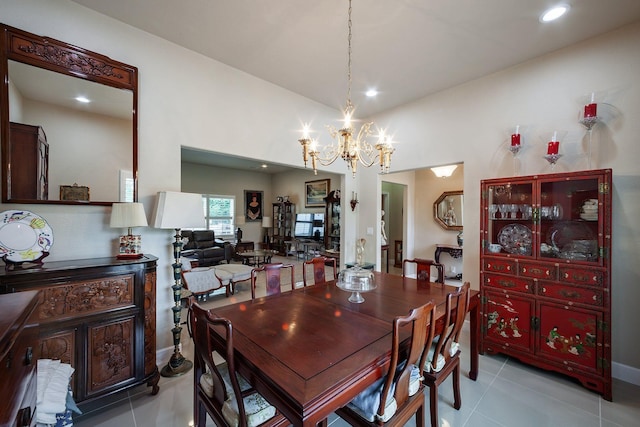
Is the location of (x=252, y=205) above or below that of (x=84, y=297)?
above

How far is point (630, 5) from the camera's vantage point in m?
2.17

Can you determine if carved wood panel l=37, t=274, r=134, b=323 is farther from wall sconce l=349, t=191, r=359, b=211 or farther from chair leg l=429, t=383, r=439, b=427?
wall sconce l=349, t=191, r=359, b=211

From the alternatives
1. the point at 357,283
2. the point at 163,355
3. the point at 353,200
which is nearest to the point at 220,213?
the point at 353,200

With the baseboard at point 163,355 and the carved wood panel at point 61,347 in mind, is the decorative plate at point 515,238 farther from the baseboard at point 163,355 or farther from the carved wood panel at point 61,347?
the carved wood panel at point 61,347

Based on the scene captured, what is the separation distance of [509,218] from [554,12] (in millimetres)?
1896

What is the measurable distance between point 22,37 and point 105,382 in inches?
107

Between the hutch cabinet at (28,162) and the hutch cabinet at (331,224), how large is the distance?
19.4ft

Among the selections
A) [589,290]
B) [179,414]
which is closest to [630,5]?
[589,290]

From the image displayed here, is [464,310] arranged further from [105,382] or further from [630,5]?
[630,5]

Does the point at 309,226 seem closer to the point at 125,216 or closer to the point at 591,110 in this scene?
the point at 125,216

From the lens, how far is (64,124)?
222 centimetres

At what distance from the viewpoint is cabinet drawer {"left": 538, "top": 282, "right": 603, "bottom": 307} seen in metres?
2.25

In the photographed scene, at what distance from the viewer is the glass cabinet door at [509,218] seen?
273cm

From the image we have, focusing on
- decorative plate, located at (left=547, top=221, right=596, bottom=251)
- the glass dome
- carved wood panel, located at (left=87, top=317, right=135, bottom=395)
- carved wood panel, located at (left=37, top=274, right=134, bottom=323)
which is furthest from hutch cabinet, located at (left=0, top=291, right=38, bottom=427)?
decorative plate, located at (left=547, top=221, right=596, bottom=251)
